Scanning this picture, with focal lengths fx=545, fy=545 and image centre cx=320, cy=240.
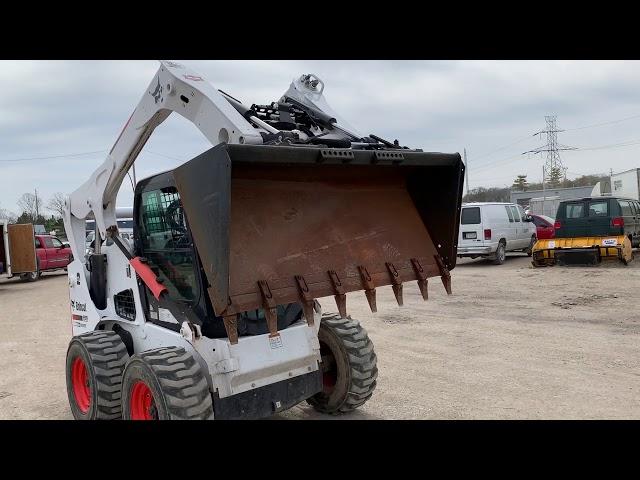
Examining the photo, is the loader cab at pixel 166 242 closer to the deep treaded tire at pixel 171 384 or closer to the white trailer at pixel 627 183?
the deep treaded tire at pixel 171 384

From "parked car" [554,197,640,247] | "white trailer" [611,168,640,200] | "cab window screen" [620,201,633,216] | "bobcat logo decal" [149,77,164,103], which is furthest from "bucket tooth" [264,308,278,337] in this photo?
"white trailer" [611,168,640,200]

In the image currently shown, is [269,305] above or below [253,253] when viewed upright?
below

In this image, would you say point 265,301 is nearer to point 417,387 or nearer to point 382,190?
point 382,190

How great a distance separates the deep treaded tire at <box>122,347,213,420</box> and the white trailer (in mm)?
26602

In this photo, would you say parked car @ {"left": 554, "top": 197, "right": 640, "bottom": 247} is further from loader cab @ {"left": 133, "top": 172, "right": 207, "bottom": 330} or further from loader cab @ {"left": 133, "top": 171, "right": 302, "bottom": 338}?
loader cab @ {"left": 133, "top": 172, "right": 207, "bottom": 330}

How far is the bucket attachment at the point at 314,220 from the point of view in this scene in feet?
11.0

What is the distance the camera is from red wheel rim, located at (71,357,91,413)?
5094 millimetres

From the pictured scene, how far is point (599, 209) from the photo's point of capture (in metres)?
15.1

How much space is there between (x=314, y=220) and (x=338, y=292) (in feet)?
1.99

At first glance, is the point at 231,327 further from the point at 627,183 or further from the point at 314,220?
the point at 627,183

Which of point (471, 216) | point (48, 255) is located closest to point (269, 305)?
point (471, 216)

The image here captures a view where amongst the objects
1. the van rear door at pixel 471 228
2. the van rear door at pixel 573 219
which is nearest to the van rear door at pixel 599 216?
the van rear door at pixel 573 219
